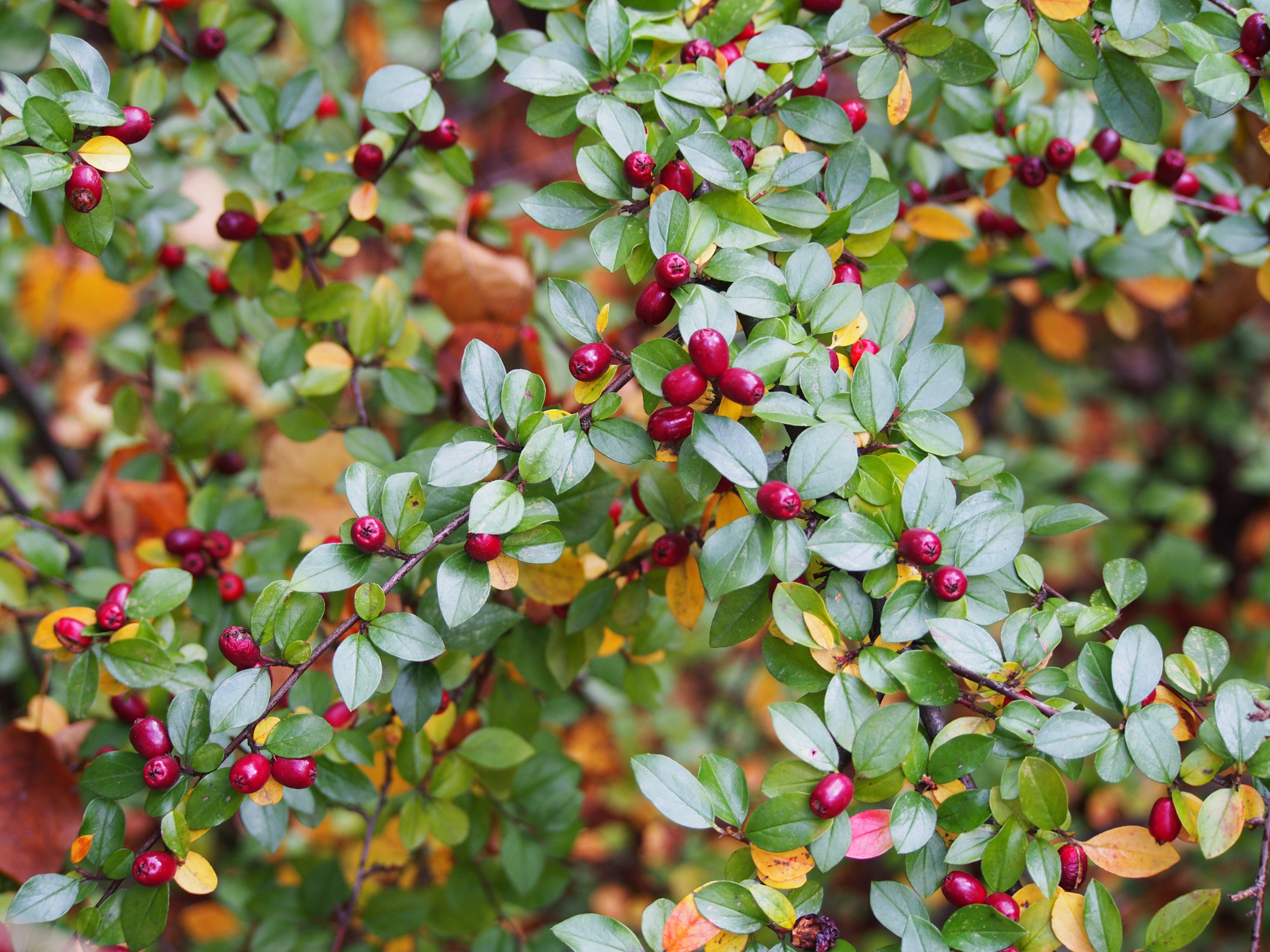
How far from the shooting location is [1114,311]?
1.81 meters

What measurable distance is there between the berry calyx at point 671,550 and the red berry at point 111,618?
67cm

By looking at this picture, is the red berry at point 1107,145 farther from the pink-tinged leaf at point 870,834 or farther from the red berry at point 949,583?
the pink-tinged leaf at point 870,834

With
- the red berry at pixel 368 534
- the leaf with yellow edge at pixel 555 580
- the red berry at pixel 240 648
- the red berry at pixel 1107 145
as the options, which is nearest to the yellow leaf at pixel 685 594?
the leaf with yellow edge at pixel 555 580

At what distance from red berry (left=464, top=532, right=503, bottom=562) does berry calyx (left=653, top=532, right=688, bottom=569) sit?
0.82 feet

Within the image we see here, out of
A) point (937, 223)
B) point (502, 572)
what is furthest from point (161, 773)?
point (937, 223)

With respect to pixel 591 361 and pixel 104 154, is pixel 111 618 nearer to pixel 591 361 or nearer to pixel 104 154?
pixel 104 154

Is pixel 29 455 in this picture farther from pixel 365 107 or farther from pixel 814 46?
pixel 814 46

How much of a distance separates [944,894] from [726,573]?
42 cm

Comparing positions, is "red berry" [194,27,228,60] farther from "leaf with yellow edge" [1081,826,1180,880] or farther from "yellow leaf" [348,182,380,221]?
"leaf with yellow edge" [1081,826,1180,880]

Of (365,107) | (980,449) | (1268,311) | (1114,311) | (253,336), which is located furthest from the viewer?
(1268,311)

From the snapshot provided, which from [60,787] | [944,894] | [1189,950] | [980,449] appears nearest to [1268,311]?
[980,449]

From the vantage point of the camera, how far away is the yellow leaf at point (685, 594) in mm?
1091

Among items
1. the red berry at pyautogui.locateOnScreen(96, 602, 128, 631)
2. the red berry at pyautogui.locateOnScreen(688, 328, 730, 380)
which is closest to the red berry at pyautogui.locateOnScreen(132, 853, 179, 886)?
the red berry at pyautogui.locateOnScreen(96, 602, 128, 631)

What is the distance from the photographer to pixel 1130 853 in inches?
36.3
